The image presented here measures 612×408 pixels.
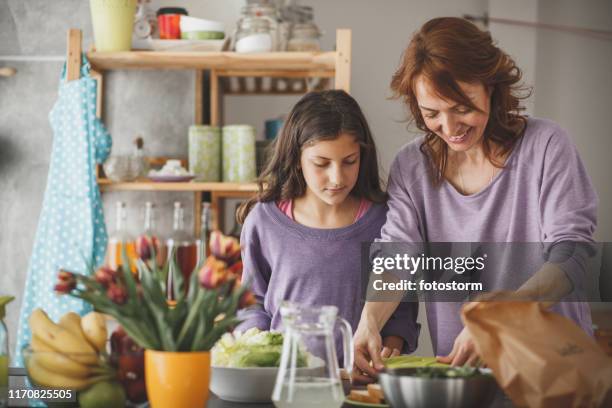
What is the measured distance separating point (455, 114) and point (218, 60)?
147 centimetres

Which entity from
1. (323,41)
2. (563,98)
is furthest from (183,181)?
(563,98)

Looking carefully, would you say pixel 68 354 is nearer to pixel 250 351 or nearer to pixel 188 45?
pixel 250 351

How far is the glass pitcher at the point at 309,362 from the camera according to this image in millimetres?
1128

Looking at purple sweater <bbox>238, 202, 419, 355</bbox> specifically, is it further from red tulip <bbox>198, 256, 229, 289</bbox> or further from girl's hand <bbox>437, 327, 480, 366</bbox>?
red tulip <bbox>198, 256, 229, 289</bbox>

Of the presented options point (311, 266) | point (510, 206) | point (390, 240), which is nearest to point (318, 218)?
point (311, 266)

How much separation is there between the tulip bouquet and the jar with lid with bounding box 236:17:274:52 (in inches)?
73.8

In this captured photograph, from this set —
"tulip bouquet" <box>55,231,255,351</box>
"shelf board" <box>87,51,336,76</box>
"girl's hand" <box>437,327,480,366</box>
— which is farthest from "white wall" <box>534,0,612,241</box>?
"tulip bouquet" <box>55,231,255,351</box>

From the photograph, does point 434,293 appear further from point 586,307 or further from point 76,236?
point 76,236

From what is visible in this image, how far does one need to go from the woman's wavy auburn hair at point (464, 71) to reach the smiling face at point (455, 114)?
0.04 feet

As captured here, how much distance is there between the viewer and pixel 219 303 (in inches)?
46.2

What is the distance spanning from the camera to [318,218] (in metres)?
2.10

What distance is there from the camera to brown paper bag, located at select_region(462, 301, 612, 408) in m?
1.10

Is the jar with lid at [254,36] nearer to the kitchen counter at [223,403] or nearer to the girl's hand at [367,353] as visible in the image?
the girl's hand at [367,353]

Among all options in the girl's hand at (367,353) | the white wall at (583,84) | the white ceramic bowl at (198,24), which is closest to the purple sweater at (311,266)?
the girl's hand at (367,353)
